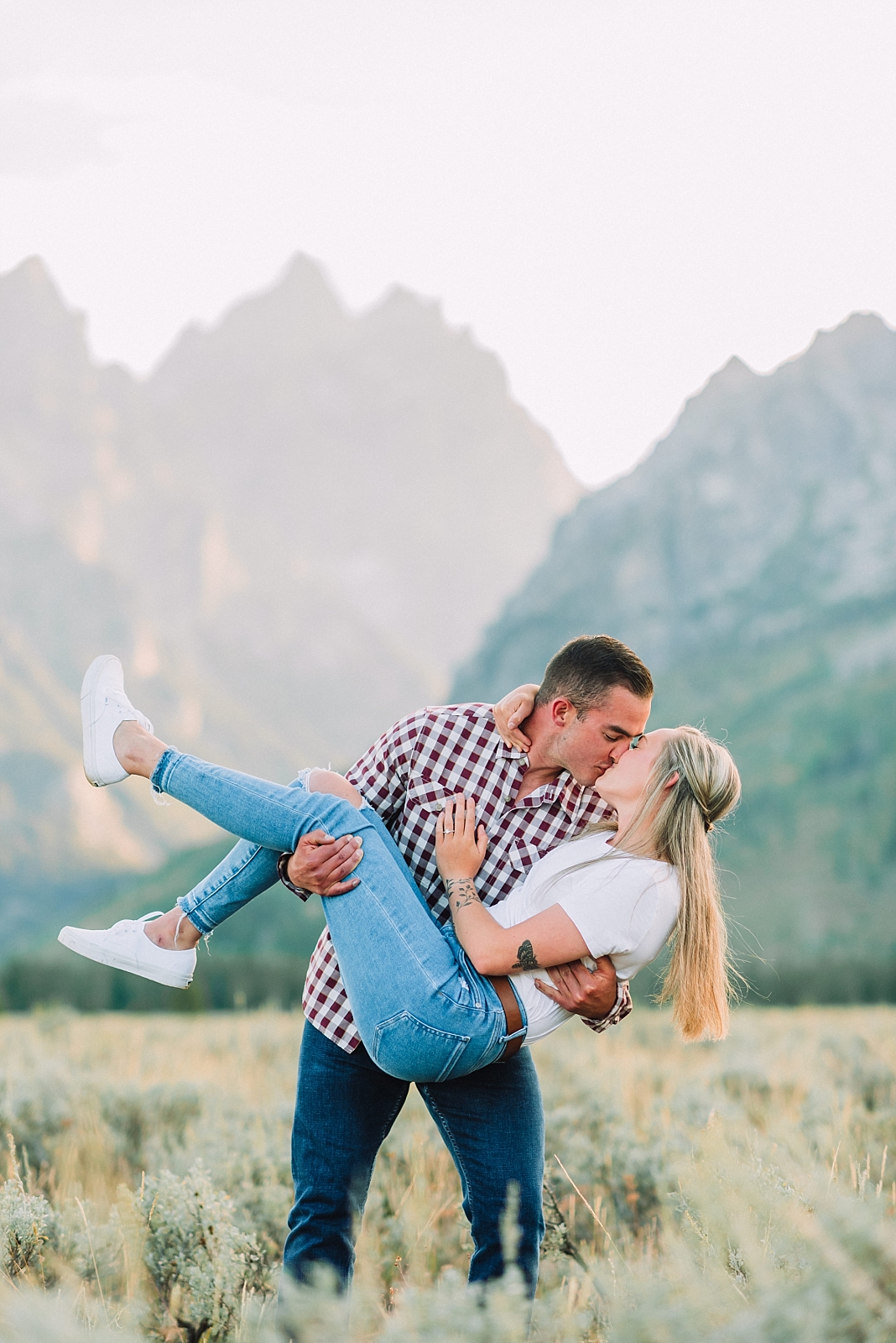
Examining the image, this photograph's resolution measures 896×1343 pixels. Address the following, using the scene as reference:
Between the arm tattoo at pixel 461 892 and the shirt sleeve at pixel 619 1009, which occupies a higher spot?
the arm tattoo at pixel 461 892

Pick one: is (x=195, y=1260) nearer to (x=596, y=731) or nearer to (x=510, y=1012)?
(x=510, y=1012)

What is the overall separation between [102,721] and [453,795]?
1.28 meters

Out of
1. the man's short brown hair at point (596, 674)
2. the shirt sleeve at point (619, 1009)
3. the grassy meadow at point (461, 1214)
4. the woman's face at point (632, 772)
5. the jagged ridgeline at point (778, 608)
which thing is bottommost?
the grassy meadow at point (461, 1214)

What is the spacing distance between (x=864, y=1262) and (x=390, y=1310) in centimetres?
222

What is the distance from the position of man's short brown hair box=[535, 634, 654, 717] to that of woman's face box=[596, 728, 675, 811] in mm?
156

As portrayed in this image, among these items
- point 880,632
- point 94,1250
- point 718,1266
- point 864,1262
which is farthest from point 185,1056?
point 880,632

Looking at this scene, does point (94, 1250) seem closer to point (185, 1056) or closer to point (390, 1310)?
point (390, 1310)

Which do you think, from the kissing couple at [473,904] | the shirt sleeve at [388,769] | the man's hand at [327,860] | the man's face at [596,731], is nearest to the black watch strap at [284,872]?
the kissing couple at [473,904]

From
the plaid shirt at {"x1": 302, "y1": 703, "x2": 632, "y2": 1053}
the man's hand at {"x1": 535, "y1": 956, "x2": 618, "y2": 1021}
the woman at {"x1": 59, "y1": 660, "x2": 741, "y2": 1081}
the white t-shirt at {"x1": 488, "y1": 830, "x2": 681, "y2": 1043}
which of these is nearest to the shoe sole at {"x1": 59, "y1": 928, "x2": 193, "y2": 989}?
the plaid shirt at {"x1": 302, "y1": 703, "x2": 632, "y2": 1053}

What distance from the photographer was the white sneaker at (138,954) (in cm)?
368

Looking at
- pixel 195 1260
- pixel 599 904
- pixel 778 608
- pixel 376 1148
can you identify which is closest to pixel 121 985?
pixel 195 1260

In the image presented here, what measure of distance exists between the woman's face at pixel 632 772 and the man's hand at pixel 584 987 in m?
0.51

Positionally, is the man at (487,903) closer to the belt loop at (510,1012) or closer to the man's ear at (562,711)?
the man's ear at (562,711)

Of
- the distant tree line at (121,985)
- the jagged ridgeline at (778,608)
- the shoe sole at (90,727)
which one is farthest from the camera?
the jagged ridgeline at (778,608)
